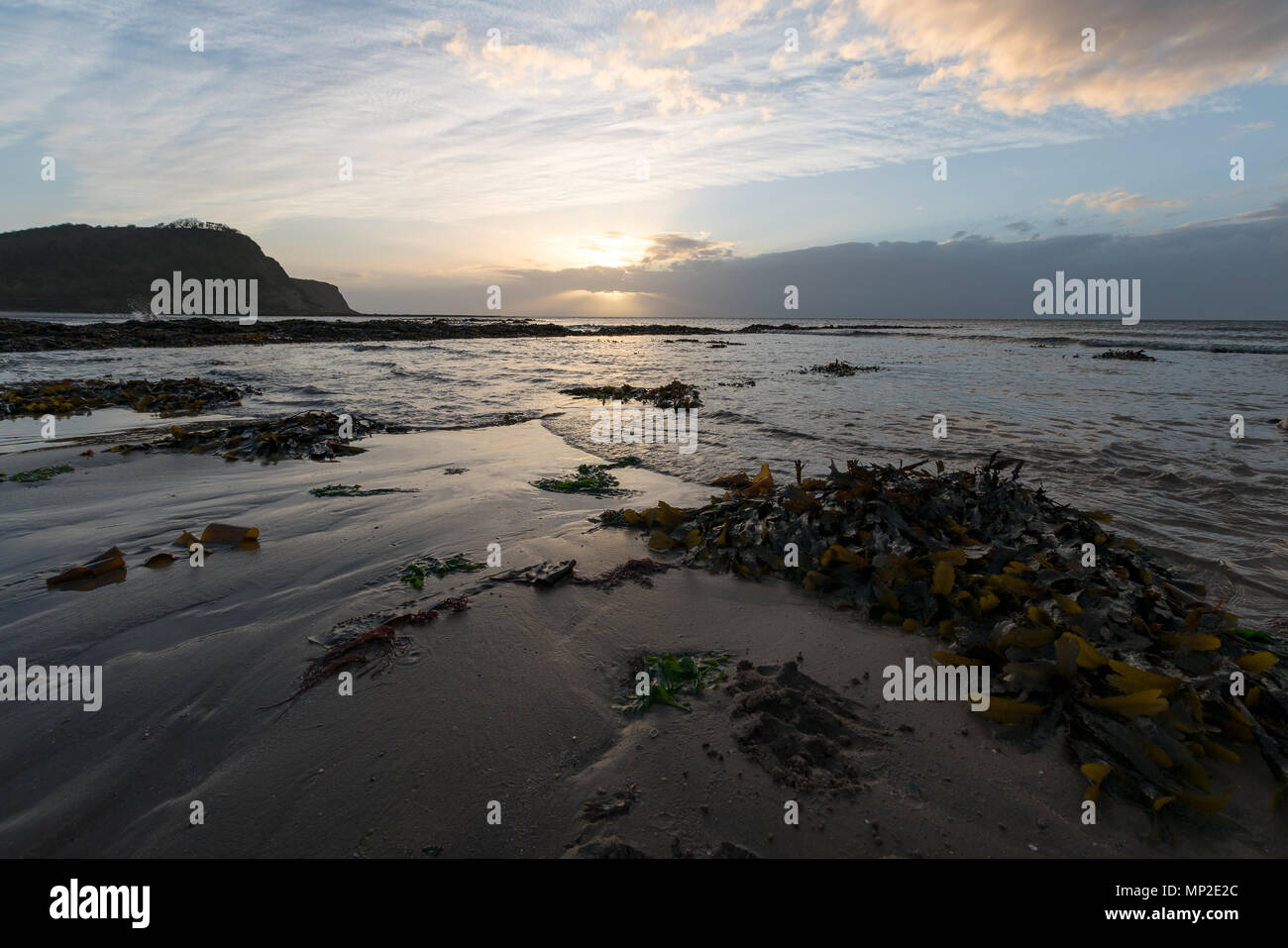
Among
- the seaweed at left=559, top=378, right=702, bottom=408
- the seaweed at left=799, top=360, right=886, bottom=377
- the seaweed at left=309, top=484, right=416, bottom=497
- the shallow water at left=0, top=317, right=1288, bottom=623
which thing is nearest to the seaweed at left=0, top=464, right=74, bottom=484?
the shallow water at left=0, top=317, right=1288, bottom=623

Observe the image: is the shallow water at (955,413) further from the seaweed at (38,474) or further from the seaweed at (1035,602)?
the seaweed at (38,474)

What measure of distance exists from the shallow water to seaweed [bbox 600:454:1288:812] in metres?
0.95

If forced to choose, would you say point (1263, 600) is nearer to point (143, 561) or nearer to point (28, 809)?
point (28, 809)

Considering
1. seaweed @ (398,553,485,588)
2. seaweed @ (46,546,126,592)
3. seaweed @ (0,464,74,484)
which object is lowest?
seaweed @ (398,553,485,588)

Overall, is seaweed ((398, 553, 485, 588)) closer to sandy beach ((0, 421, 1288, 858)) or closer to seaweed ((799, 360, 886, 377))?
sandy beach ((0, 421, 1288, 858))

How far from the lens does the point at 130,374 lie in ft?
42.0

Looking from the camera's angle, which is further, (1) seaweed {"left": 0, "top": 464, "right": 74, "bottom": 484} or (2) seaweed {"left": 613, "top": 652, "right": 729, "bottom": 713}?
(1) seaweed {"left": 0, "top": 464, "right": 74, "bottom": 484}

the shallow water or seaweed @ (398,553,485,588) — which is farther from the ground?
the shallow water

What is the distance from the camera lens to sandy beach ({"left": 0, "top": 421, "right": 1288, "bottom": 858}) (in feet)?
5.01

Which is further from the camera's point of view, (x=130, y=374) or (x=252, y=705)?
(x=130, y=374)

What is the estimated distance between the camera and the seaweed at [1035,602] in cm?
186
